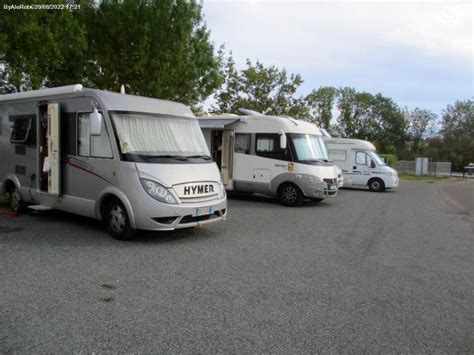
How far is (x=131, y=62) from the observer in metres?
15.8

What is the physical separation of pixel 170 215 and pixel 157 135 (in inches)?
62.1

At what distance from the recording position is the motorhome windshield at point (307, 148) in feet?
42.9

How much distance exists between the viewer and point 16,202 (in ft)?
32.2

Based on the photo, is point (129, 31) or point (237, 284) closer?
point (237, 284)

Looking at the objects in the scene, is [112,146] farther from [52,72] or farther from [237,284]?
[52,72]

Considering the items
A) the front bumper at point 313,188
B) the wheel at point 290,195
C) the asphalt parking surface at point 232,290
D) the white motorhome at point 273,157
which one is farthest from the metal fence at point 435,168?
the asphalt parking surface at point 232,290

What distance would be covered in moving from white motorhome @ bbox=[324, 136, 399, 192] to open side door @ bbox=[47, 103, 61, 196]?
14.5 m

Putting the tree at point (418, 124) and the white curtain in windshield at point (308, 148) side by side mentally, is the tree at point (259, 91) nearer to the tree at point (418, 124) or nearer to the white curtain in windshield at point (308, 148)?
the white curtain in windshield at point (308, 148)

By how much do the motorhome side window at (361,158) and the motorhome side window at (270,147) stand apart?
29.1ft

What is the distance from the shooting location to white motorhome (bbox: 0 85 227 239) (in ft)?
23.7

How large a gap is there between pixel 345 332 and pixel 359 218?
766 cm

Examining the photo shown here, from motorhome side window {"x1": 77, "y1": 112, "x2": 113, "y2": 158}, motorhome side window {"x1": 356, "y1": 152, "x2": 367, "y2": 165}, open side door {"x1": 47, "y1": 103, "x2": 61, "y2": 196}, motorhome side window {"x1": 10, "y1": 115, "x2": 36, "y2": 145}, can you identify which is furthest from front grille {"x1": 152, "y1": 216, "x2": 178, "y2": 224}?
motorhome side window {"x1": 356, "y1": 152, "x2": 367, "y2": 165}

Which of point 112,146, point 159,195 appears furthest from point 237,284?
point 112,146

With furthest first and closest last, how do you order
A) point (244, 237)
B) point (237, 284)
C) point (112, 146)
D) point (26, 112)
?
point (26, 112) < point (244, 237) < point (112, 146) < point (237, 284)
